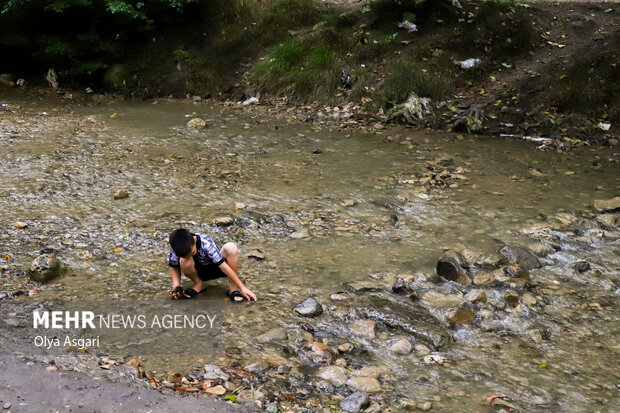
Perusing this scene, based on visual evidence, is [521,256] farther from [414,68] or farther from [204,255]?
[414,68]

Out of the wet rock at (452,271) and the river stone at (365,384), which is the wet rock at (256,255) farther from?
the river stone at (365,384)

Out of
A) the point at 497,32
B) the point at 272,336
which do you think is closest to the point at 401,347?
the point at 272,336

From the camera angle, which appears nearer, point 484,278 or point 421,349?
point 421,349

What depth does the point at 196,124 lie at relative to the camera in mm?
8891

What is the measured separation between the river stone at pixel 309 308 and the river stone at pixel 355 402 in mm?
919

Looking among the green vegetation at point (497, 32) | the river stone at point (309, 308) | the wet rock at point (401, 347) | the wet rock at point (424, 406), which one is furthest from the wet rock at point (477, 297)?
the green vegetation at point (497, 32)

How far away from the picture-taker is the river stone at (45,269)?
4320mm

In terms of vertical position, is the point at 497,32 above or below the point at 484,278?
above

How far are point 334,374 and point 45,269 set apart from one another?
8.00 feet

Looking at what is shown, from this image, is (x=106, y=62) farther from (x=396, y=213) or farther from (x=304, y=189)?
(x=396, y=213)

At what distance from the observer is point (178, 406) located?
9.80 feet

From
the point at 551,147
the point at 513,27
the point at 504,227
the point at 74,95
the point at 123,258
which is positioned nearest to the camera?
the point at 123,258

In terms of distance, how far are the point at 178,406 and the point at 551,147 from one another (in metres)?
6.80

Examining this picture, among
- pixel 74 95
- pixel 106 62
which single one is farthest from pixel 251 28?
pixel 74 95
